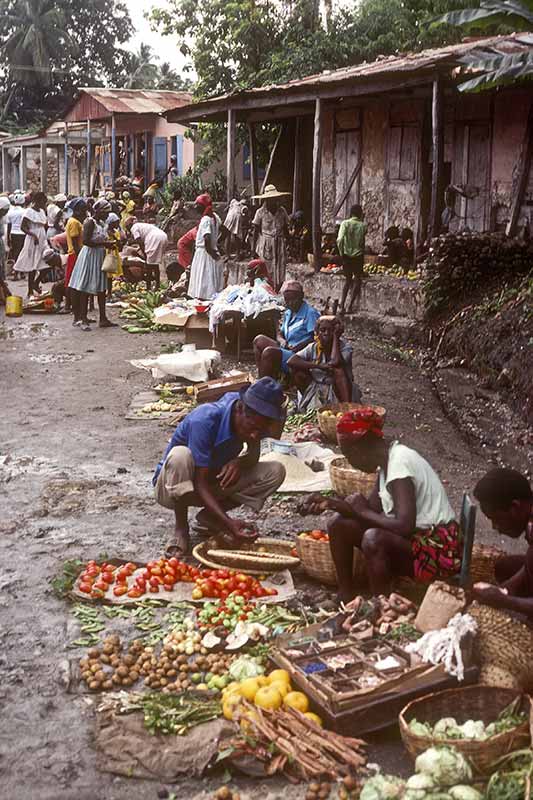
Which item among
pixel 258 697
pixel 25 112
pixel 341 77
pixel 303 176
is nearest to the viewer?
Result: pixel 258 697

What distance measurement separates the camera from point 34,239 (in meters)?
17.3

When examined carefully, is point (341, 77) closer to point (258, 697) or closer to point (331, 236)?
point (331, 236)

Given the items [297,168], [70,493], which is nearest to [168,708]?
[70,493]

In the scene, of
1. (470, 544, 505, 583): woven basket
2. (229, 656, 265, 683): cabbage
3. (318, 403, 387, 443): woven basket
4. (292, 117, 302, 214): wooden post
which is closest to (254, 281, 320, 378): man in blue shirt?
(318, 403, 387, 443): woven basket

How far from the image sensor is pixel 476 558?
5.00 meters

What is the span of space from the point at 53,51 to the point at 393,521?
157 ft

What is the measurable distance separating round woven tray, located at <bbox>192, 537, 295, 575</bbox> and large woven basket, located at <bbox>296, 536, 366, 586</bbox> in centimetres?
16

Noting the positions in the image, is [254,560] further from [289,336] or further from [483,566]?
[289,336]

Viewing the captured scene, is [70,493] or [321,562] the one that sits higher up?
[321,562]

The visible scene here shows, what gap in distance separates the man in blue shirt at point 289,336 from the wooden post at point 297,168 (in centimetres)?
1134

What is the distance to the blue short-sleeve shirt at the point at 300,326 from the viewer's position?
30.7 ft

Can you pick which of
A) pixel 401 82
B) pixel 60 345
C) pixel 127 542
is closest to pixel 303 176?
pixel 401 82

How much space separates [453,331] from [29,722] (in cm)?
846

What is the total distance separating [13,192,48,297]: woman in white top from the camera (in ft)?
55.9
